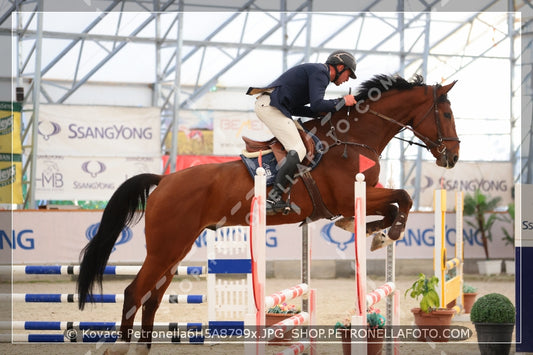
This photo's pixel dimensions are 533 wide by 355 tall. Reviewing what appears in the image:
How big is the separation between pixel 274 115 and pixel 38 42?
27.6ft

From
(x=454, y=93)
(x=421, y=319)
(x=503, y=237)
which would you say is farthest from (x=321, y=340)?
(x=454, y=93)

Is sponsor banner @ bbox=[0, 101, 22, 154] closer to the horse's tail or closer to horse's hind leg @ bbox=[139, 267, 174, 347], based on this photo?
→ the horse's tail

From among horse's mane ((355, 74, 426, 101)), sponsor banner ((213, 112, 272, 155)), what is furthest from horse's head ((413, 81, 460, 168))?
sponsor banner ((213, 112, 272, 155))

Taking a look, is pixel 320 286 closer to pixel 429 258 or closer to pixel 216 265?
pixel 429 258

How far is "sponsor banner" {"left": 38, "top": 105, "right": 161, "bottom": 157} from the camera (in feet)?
38.7

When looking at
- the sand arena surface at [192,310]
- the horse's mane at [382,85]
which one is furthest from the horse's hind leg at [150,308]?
the horse's mane at [382,85]

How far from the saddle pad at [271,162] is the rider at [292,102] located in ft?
0.26

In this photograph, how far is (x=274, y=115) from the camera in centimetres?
400

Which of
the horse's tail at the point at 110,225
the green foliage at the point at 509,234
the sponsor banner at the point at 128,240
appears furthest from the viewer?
the green foliage at the point at 509,234

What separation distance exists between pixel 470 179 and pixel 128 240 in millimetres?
8063

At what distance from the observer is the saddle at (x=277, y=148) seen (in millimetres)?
3965

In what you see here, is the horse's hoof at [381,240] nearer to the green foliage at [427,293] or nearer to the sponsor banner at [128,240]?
the green foliage at [427,293]

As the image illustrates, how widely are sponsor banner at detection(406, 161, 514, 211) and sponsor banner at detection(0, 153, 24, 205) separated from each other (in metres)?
8.20

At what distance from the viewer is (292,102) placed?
4055mm
